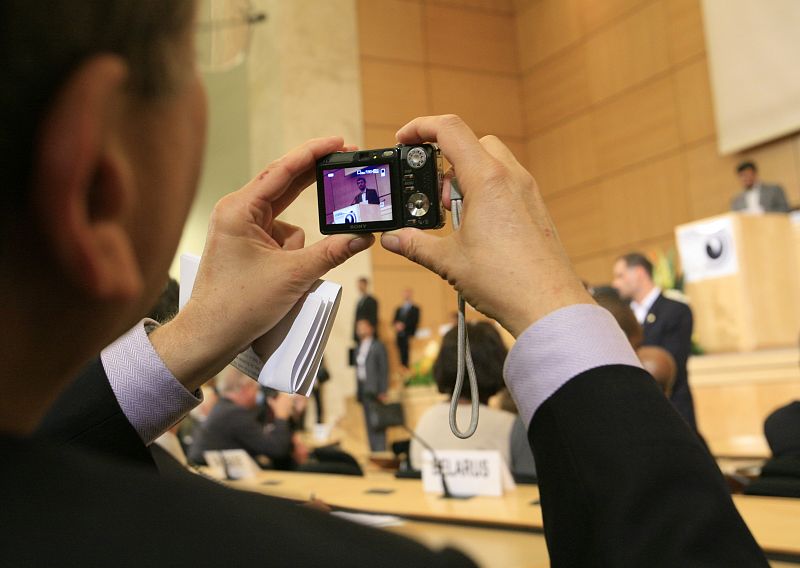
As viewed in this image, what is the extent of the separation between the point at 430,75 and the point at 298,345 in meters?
11.1

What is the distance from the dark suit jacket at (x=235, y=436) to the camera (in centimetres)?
482

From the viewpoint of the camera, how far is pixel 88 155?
297mm

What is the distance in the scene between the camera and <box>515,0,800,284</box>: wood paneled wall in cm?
970

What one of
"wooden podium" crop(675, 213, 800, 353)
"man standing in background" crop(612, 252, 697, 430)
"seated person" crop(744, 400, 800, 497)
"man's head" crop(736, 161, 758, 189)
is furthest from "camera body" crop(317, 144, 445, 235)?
"man's head" crop(736, 161, 758, 189)

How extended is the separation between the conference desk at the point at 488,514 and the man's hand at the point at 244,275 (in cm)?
44

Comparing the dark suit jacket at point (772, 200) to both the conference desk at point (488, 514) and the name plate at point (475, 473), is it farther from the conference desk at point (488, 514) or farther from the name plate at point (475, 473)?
the name plate at point (475, 473)

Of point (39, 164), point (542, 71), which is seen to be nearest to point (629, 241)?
point (542, 71)

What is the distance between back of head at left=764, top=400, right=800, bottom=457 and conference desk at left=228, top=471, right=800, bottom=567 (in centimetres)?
46

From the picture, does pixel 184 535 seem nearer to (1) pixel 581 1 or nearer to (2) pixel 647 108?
(2) pixel 647 108

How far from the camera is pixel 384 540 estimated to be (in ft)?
1.04

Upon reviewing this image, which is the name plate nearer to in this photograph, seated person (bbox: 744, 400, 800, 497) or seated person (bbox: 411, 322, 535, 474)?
seated person (bbox: 411, 322, 535, 474)

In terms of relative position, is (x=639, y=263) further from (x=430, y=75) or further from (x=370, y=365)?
(x=430, y=75)

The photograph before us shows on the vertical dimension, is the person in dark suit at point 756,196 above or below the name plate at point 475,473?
above

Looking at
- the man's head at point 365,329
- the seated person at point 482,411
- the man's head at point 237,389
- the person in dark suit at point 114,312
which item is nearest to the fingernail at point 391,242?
the person in dark suit at point 114,312
